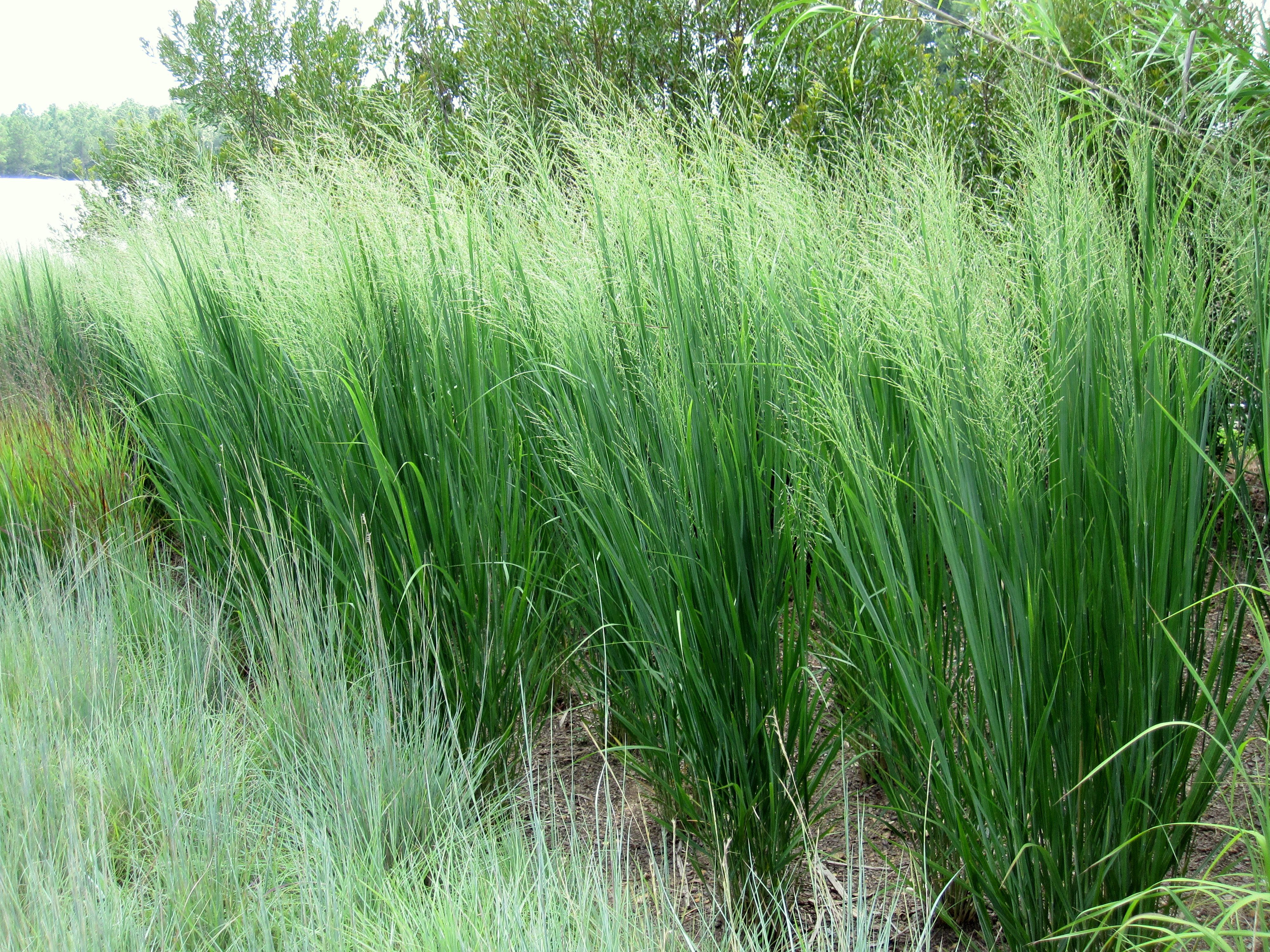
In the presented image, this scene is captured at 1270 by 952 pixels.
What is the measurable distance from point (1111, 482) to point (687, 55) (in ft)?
18.0

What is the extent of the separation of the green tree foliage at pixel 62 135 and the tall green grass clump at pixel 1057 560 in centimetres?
1358

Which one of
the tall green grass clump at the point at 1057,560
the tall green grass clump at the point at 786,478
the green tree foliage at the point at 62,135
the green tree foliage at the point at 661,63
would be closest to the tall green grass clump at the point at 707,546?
the tall green grass clump at the point at 786,478

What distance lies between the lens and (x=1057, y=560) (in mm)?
1233

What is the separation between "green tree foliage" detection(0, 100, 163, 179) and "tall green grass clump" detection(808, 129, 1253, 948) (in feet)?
44.5

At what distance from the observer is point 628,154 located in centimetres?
204

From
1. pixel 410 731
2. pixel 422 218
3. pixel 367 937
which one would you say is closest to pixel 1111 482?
pixel 367 937

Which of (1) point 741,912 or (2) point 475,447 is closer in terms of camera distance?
(1) point 741,912

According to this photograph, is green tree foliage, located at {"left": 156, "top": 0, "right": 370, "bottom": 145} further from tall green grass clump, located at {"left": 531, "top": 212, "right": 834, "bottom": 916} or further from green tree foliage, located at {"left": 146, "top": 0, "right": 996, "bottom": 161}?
tall green grass clump, located at {"left": 531, "top": 212, "right": 834, "bottom": 916}

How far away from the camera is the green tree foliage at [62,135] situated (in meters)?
13.1

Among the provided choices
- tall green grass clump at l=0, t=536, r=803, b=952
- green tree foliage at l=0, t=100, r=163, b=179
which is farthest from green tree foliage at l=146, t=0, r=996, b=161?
green tree foliage at l=0, t=100, r=163, b=179

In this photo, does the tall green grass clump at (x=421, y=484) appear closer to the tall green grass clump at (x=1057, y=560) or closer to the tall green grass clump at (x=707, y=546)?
the tall green grass clump at (x=707, y=546)

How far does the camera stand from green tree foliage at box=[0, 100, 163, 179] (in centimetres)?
1306

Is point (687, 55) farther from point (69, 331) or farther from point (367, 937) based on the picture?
point (367, 937)

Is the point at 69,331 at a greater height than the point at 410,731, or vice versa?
the point at 69,331
